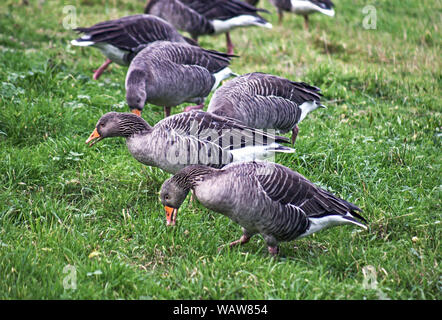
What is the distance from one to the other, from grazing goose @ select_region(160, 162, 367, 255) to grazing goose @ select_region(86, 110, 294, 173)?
0.53m

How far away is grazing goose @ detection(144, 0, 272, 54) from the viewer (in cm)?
961

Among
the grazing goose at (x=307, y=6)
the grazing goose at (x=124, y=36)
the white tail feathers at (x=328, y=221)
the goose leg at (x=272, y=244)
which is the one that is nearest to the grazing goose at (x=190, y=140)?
the white tail feathers at (x=328, y=221)

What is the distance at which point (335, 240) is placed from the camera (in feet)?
15.4

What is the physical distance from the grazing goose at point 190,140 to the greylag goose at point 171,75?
40.3 inches

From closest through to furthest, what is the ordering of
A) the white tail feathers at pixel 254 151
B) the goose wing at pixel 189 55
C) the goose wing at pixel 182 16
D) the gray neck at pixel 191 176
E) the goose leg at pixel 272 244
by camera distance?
the goose leg at pixel 272 244
the gray neck at pixel 191 176
the white tail feathers at pixel 254 151
the goose wing at pixel 189 55
the goose wing at pixel 182 16

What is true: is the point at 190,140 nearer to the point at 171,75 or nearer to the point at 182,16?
the point at 171,75

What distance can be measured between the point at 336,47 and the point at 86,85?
16.2 ft

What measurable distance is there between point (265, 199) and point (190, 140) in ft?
3.75

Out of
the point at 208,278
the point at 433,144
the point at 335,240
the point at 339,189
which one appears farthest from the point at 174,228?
the point at 433,144

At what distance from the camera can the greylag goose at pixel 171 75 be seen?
6.30 metres

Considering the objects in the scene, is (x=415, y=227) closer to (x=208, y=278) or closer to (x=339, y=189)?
(x=339, y=189)

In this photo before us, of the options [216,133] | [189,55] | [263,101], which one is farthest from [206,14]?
[216,133]

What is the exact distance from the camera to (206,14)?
9.62 meters

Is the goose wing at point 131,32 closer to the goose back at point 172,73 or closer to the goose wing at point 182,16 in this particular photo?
the goose back at point 172,73
